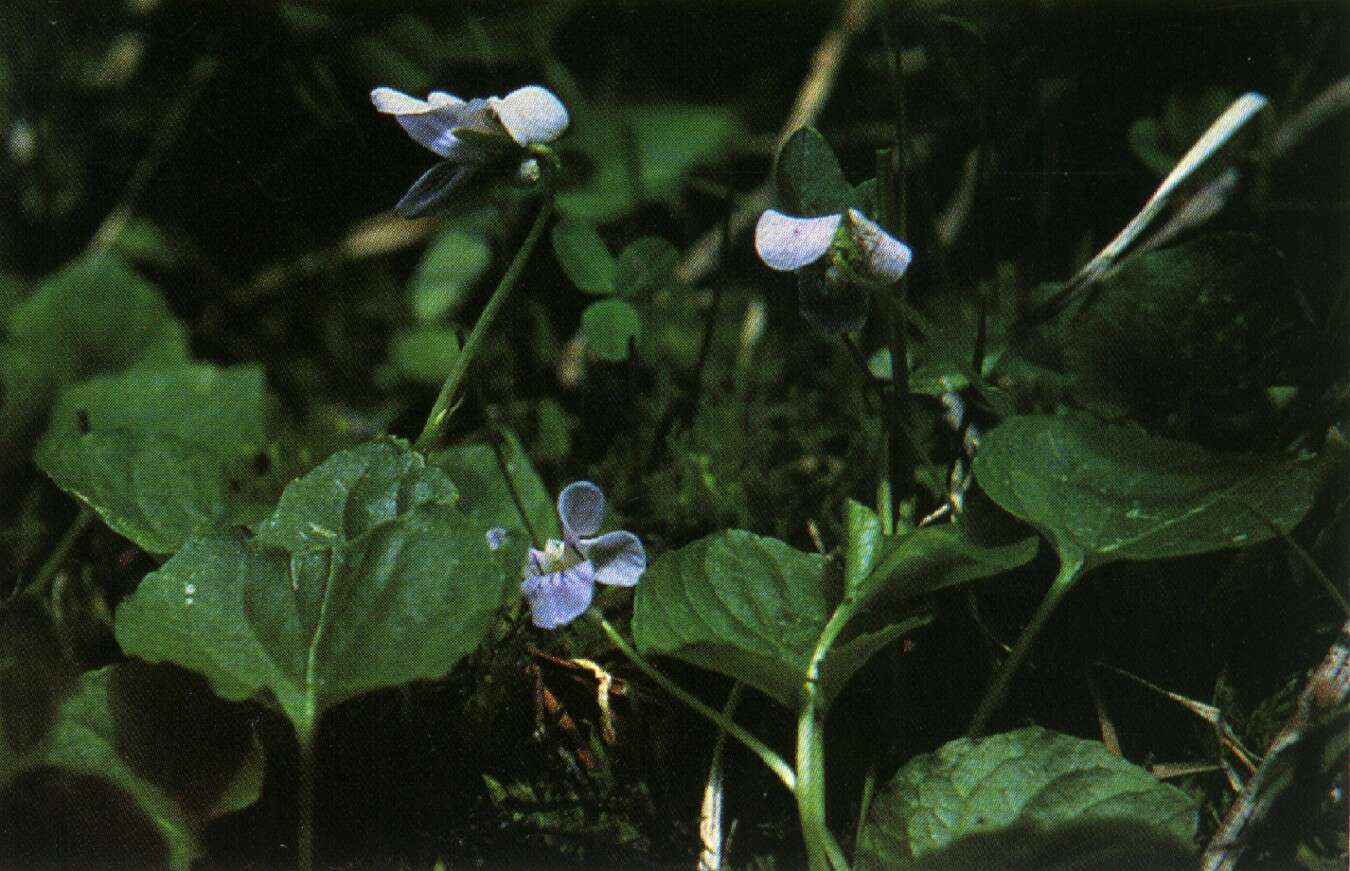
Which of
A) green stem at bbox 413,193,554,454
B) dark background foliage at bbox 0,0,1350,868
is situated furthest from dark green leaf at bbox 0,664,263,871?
green stem at bbox 413,193,554,454

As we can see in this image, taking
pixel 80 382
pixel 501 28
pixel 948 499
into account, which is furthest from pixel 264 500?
pixel 501 28

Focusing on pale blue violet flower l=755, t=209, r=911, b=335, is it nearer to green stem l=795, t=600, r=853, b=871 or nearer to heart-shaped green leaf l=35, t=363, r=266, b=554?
green stem l=795, t=600, r=853, b=871

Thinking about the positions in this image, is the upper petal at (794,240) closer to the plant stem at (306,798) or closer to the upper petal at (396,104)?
the upper petal at (396,104)

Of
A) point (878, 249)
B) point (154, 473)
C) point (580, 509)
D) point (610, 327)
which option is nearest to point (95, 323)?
point (154, 473)

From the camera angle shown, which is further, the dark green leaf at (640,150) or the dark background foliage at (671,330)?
the dark green leaf at (640,150)

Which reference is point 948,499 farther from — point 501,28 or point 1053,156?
point 501,28

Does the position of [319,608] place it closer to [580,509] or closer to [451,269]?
[580,509]

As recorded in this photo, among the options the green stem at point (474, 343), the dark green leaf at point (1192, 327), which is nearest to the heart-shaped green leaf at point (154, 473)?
the green stem at point (474, 343)
